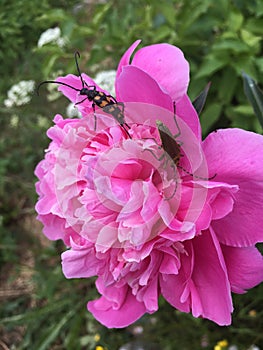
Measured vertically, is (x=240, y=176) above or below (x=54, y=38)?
above

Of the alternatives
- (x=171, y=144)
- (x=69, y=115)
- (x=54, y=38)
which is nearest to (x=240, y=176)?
(x=171, y=144)

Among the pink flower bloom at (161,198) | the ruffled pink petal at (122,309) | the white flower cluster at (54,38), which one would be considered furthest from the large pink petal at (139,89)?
the white flower cluster at (54,38)

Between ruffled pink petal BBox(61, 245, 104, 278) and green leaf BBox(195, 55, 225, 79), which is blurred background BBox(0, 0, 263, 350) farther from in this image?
ruffled pink petal BBox(61, 245, 104, 278)

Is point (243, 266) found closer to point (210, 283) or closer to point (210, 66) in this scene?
point (210, 283)

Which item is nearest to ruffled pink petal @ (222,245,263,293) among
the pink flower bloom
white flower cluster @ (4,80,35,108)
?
→ the pink flower bloom

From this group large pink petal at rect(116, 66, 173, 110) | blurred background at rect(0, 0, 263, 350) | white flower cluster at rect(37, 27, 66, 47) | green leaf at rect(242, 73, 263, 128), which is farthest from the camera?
white flower cluster at rect(37, 27, 66, 47)

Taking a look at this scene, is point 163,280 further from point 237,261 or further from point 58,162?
point 58,162
